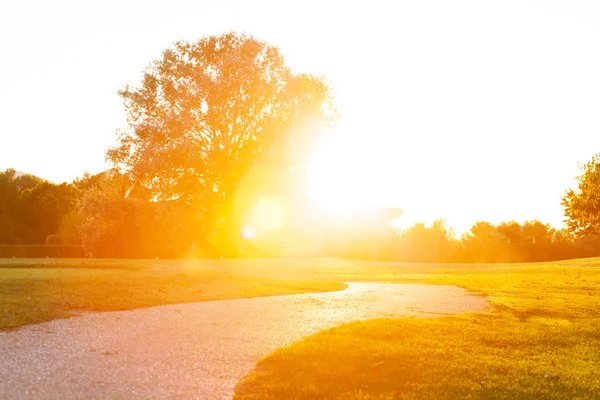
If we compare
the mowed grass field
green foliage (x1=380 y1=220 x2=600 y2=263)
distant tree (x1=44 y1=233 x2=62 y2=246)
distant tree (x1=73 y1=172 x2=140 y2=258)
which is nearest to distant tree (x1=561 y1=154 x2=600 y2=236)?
the mowed grass field

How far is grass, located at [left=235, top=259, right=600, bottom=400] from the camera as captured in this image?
8.38m

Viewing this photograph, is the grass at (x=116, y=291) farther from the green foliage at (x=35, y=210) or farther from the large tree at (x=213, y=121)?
the green foliage at (x=35, y=210)

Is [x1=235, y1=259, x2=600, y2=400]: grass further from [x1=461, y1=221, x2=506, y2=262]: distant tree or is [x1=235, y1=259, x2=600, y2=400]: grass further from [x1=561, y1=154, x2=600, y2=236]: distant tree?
[x1=461, y1=221, x2=506, y2=262]: distant tree

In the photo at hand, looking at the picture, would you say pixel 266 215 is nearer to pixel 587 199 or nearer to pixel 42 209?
pixel 587 199

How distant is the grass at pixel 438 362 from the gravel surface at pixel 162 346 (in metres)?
0.73

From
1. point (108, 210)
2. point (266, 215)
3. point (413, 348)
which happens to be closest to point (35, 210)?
point (266, 215)

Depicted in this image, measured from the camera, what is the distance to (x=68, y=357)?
31.1 ft

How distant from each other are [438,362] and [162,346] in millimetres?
4952

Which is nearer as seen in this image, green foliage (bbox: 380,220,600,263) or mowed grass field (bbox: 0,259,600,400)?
Result: mowed grass field (bbox: 0,259,600,400)

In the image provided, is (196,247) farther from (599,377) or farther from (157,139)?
(599,377)

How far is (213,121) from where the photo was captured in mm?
31766

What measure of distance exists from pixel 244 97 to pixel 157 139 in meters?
5.23

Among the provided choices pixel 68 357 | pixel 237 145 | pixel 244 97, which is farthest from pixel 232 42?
pixel 68 357

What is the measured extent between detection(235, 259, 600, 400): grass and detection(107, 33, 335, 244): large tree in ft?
63.0
